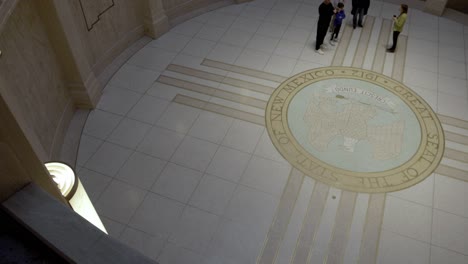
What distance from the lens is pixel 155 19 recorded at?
7.71 meters

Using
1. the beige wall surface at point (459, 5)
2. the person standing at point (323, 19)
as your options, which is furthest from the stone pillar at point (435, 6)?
the person standing at point (323, 19)

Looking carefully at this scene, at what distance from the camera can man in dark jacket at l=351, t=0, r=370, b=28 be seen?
26.1 feet

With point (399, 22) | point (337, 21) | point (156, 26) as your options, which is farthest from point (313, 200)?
point (156, 26)

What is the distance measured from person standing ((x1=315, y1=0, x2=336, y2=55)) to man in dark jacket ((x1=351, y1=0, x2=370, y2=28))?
771 mm

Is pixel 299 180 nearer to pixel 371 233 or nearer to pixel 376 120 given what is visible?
pixel 371 233

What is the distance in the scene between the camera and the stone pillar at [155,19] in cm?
755

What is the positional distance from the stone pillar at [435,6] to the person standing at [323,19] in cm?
284

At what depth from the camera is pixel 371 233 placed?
4.89 m

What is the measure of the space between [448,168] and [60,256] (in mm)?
5742

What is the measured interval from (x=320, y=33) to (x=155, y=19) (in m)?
3.40

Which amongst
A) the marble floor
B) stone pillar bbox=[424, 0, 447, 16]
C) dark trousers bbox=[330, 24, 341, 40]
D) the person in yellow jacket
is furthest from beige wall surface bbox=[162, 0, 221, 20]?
stone pillar bbox=[424, 0, 447, 16]

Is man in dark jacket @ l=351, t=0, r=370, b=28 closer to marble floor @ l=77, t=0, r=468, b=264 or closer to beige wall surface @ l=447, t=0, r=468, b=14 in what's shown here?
marble floor @ l=77, t=0, r=468, b=264

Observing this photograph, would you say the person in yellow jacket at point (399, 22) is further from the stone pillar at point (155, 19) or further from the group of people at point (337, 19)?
the stone pillar at point (155, 19)

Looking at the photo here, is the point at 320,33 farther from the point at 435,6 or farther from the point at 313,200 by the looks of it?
the point at 313,200
